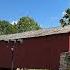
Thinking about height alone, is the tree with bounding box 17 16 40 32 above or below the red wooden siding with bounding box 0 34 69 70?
above

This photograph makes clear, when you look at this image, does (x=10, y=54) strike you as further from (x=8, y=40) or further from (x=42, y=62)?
(x=42, y=62)

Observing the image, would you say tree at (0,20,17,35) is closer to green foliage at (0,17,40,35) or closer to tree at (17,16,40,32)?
green foliage at (0,17,40,35)

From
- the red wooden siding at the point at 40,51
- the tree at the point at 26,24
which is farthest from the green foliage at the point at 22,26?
the red wooden siding at the point at 40,51

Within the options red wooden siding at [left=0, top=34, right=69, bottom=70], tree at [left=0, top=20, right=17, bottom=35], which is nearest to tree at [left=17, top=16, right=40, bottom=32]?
tree at [left=0, top=20, right=17, bottom=35]

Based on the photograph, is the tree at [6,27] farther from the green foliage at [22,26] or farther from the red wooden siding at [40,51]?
the red wooden siding at [40,51]

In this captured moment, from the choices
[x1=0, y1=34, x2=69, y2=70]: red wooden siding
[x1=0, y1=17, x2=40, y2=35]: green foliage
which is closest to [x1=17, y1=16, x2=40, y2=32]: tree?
[x1=0, y1=17, x2=40, y2=35]: green foliage

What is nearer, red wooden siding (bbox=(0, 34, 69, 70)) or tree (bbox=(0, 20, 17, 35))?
red wooden siding (bbox=(0, 34, 69, 70))

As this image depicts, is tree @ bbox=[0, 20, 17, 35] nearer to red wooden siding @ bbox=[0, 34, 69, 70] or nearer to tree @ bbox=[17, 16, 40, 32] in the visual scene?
tree @ bbox=[17, 16, 40, 32]

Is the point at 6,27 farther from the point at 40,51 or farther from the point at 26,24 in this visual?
the point at 40,51

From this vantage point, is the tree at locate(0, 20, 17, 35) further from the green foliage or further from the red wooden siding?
the red wooden siding

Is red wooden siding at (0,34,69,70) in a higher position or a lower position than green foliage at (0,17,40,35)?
lower

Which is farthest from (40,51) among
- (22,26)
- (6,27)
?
(6,27)

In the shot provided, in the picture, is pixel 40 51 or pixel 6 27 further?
pixel 6 27

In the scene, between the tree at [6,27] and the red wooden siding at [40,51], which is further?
the tree at [6,27]
